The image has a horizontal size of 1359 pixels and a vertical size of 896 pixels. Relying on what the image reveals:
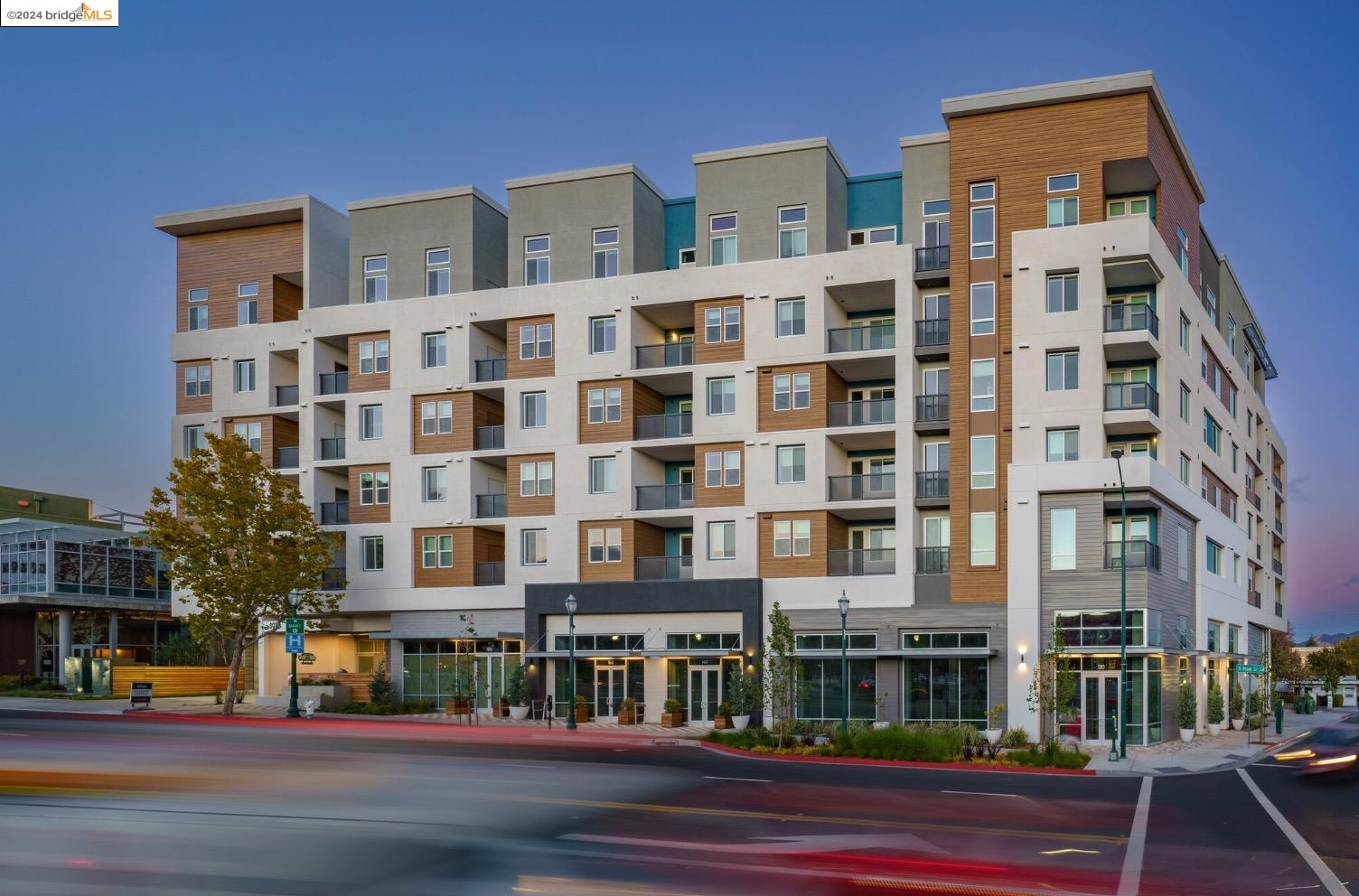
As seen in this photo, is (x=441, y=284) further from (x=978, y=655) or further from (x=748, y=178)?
(x=978, y=655)

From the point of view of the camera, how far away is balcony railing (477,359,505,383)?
55750mm

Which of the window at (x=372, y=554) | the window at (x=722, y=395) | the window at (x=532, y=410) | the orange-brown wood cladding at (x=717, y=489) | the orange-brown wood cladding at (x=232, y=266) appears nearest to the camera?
the orange-brown wood cladding at (x=717, y=489)

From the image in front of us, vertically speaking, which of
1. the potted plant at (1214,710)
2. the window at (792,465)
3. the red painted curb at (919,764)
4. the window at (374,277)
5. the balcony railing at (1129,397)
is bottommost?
the potted plant at (1214,710)

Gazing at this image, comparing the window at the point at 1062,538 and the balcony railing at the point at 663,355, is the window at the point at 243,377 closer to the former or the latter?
the balcony railing at the point at 663,355

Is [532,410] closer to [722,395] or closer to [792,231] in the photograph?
[722,395]

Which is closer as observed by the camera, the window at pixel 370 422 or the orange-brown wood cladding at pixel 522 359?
the orange-brown wood cladding at pixel 522 359

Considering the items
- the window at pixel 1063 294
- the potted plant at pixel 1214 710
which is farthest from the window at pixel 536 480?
the potted plant at pixel 1214 710

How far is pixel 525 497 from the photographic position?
179ft

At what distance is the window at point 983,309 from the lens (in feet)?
155

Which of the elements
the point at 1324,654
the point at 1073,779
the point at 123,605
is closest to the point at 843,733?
the point at 1073,779

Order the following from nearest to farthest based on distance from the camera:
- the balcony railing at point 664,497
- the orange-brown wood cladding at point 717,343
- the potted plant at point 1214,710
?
the orange-brown wood cladding at point 717,343
the balcony railing at point 664,497
the potted plant at point 1214,710

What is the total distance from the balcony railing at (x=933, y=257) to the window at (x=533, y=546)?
18902 mm

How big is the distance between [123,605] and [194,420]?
66.4ft

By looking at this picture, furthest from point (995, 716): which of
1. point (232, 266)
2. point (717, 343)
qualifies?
point (232, 266)
